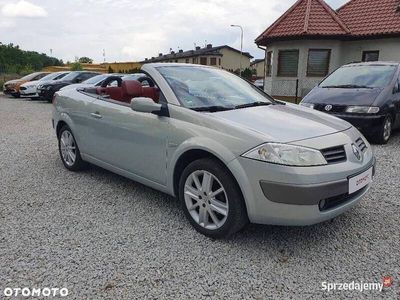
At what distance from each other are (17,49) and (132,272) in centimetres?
7551

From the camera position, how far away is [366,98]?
662cm

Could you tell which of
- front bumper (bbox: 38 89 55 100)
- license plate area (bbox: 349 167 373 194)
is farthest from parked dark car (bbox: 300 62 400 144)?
front bumper (bbox: 38 89 55 100)

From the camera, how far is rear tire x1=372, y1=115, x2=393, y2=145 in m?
6.56

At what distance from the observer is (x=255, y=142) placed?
2.68 metres

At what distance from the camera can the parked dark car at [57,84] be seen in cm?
1652

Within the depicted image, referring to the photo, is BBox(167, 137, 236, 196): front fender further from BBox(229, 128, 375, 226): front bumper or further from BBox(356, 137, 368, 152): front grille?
BBox(356, 137, 368, 152): front grille

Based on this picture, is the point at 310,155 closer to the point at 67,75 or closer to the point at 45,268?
the point at 45,268

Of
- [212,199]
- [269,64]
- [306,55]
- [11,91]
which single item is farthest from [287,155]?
[11,91]

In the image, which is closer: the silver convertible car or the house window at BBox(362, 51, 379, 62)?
the silver convertible car

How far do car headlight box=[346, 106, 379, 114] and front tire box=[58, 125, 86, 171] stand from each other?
4797mm

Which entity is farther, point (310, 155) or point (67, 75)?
point (67, 75)

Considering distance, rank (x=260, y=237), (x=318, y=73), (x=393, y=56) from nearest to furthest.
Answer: (x=260, y=237) < (x=393, y=56) < (x=318, y=73)

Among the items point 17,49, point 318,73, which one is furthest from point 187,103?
point 17,49

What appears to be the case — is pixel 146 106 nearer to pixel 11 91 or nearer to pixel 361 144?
pixel 361 144
